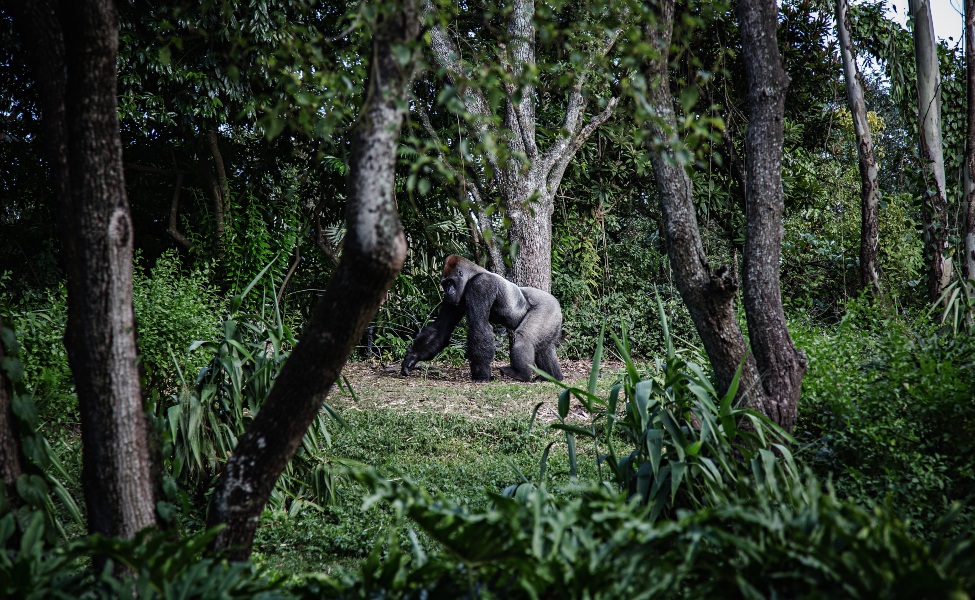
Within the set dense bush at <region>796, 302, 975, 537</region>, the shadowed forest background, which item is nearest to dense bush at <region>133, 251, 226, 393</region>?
the shadowed forest background

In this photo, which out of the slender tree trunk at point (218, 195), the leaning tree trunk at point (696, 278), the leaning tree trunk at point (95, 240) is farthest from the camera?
the slender tree trunk at point (218, 195)

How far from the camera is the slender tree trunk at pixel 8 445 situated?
6.74ft

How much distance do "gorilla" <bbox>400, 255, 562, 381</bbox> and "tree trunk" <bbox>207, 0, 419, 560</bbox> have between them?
517 cm

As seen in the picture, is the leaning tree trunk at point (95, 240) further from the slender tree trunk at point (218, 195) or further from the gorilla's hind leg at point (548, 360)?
the slender tree trunk at point (218, 195)

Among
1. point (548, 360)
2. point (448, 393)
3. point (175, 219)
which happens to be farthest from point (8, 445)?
point (175, 219)

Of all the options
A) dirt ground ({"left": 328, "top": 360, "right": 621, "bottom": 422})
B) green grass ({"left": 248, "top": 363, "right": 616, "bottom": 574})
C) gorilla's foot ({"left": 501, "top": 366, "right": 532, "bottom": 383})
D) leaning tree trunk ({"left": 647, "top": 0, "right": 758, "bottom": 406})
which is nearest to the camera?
leaning tree trunk ({"left": 647, "top": 0, "right": 758, "bottom": 406})

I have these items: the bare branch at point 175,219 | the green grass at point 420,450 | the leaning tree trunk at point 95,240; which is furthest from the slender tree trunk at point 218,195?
the leaning tree trunk at point 95,240

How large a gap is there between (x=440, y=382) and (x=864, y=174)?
4214 millimetres

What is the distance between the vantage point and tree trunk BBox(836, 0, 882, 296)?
5.61 m

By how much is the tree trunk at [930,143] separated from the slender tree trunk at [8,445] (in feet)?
20.0

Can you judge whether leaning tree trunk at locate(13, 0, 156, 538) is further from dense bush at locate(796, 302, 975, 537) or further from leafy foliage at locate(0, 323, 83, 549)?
dense bush at locate(796, 302, 975, 537)

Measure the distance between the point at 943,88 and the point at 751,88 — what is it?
4.87 meters

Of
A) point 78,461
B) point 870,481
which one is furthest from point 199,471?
point 870,481

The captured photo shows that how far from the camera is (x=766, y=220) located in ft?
11.3
